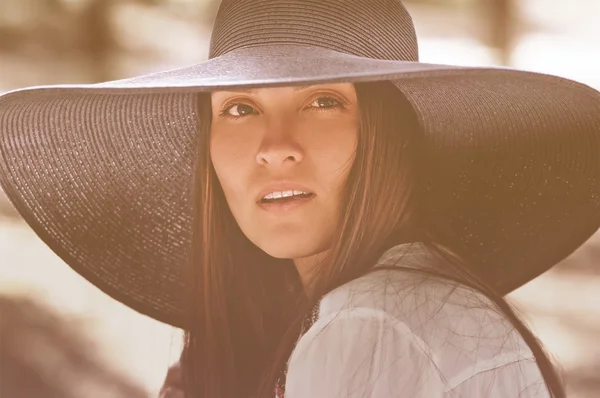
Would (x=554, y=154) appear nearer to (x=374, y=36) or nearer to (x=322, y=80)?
(x=374, y=36)

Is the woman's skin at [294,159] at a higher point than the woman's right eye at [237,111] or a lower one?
lower

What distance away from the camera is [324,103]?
3.45 feet

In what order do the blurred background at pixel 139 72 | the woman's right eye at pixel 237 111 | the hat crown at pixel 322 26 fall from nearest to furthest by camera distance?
the hat crown at pixel 322 26 → the woman's right eye at pixel 237 111 → the blurred background at pixel 139 72

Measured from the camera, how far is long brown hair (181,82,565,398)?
99cm

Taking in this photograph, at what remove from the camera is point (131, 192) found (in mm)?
1338

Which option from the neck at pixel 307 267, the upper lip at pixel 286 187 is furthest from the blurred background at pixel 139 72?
the upper lip at pixel 286 187

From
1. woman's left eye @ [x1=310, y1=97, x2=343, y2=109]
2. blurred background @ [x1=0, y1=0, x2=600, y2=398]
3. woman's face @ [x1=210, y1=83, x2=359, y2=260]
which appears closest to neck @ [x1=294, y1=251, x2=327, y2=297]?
woman's face @ [x1=210, y1=83, x2=359, y2=260]

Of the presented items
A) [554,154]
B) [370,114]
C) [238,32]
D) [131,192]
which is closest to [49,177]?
[131,192]

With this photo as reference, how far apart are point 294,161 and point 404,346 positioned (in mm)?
323

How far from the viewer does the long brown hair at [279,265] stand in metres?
0.99

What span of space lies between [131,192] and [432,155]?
1.77ft

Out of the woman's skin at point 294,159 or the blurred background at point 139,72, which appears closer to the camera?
the woman's skin at point 294,159

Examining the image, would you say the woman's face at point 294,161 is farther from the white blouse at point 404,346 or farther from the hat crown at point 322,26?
the white blouse at point 404,346

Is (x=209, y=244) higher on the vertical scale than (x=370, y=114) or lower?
lower
